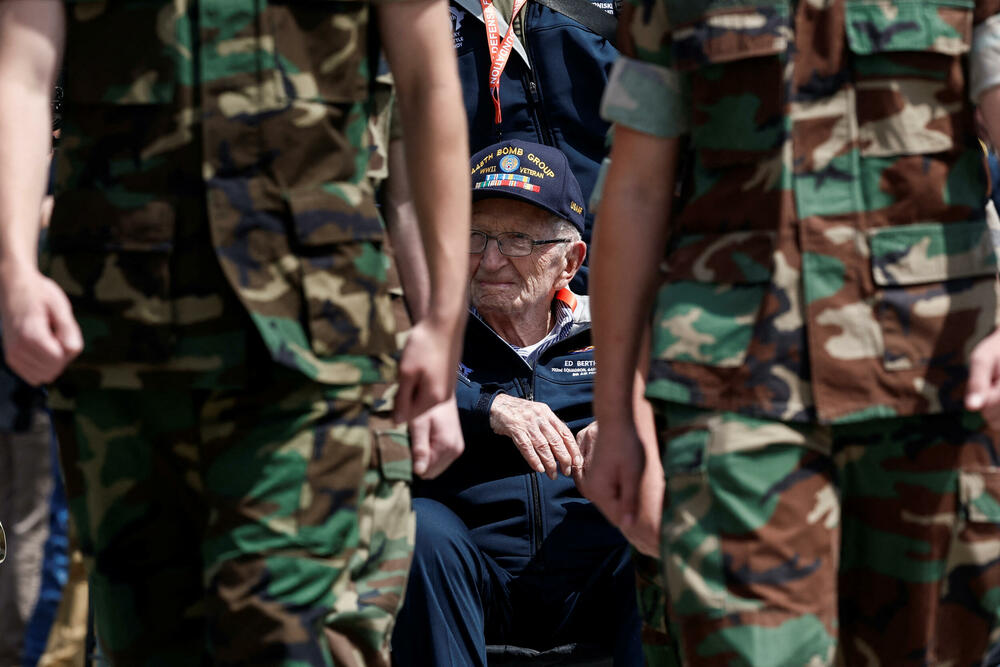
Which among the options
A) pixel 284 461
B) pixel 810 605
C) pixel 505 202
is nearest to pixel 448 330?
pixel 284 461

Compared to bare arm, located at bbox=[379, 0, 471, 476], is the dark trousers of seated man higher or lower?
lower

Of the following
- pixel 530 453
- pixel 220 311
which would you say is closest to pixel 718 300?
pixel 220 311

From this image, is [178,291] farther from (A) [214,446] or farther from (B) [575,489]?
(B) [575,489]

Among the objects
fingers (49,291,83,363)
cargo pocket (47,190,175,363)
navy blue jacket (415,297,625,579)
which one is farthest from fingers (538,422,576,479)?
fingers (49,291,83,363)

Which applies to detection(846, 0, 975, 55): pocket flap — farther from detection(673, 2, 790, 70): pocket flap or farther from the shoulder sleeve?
the shoulder sleeve

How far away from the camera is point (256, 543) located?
193cm

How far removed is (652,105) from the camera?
2203mm

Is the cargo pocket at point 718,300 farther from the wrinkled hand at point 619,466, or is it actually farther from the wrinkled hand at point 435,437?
the wrinkled hand at point 435,437

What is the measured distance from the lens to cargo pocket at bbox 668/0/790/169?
6.82ft

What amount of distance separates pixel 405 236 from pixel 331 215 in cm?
33

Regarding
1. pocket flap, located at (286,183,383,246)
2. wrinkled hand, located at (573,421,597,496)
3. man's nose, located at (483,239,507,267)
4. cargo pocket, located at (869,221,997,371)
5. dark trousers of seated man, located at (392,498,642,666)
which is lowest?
dark trousers of seated man, located at (392,498,642,666)

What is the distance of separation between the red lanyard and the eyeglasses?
2.03 ft

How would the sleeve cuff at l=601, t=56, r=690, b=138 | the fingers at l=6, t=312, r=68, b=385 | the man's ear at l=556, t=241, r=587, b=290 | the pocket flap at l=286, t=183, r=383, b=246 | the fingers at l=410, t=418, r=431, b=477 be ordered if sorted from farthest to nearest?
the man's ear at l=556, t=241, r=587, b=290 → the fingers at l=410, t=418, r=431, b=477 → the sleeve cuff at l=601, t=56, r=690, b=138 → the pocket flap at l=286, t=183, r=383, b=246 → the fingers at l=6, t=312, r=68, b=385

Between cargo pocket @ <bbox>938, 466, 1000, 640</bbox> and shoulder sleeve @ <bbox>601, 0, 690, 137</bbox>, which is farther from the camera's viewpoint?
shoulder sleeve @ <bbox>601, 0, 690, 137</bbox>
